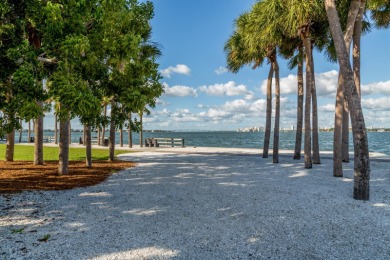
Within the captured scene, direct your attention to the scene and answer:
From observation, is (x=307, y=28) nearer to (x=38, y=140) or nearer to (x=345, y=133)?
(x=345, y=133)

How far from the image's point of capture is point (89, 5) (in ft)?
22.4

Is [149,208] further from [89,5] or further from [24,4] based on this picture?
[24,4]

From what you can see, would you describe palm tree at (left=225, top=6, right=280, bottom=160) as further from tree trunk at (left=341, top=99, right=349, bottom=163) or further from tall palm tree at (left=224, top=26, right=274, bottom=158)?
tree trunk at (left=341, top=99, right=349, bottom=163)

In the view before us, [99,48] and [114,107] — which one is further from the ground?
[99,48]

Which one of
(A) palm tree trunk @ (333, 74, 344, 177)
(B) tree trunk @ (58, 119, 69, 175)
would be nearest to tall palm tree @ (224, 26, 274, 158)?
(A) palm tree trunk @ (333, 74, 344, 177)

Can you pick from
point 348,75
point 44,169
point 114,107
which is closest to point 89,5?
point 114,107

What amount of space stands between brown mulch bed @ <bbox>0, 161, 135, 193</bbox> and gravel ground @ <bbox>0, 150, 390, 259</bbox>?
908mm

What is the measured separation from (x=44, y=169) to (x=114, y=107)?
6.42 m

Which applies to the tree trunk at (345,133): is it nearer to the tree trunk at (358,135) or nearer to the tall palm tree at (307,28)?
the tall palm tree at (307,28)

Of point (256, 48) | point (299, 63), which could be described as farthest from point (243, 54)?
point (299, 63)

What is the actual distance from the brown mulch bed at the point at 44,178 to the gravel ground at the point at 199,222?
2.98 feet

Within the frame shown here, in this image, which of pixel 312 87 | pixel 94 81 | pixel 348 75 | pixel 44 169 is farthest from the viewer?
pixel 312 87

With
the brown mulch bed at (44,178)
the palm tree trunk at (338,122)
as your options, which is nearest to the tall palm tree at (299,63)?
the palm tree trunk at (338,122)

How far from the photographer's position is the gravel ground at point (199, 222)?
4.70m
